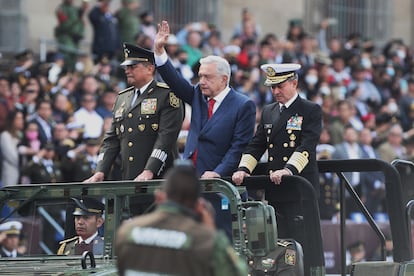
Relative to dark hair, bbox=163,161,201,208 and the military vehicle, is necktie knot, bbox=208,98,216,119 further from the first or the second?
dark hair, bbox=163,161,201,208

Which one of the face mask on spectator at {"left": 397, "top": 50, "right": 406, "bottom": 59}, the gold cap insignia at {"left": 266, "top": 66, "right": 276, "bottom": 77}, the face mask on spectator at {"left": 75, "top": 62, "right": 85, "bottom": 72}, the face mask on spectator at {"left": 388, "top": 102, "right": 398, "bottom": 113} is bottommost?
the face mask on spectator at {"left": 388, "top": 102, "right": 398, "bottom": 113}

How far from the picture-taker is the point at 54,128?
634 inches

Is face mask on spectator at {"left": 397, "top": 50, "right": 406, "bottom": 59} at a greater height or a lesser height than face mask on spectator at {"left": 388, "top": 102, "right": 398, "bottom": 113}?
greater

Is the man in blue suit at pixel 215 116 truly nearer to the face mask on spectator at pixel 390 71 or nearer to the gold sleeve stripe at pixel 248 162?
the gold sleeve stripe at pixel 248 162

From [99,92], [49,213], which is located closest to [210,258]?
[49,213]

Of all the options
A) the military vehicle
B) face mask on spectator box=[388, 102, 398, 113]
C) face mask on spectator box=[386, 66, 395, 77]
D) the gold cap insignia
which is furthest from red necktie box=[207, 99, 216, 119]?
face mask on spectator box=[386, 66, 395, 77]

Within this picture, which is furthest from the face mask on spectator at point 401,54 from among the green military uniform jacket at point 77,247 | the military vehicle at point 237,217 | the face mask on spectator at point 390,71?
the green military uniform jacket at point 77,247

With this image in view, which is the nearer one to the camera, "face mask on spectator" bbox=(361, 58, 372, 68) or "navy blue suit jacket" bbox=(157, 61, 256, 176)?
"navy blue suit jacket" bbox=(157, 61, 256, 176)

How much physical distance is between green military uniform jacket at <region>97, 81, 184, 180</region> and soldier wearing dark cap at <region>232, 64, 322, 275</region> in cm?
61

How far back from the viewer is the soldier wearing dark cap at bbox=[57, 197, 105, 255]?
8820mm

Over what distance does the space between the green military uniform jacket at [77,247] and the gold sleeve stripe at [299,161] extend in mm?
1654

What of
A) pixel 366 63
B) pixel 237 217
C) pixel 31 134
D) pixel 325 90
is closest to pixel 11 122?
pixel 31 134

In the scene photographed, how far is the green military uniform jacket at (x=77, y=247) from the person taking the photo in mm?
8734

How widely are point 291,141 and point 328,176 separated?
605 centimetres
